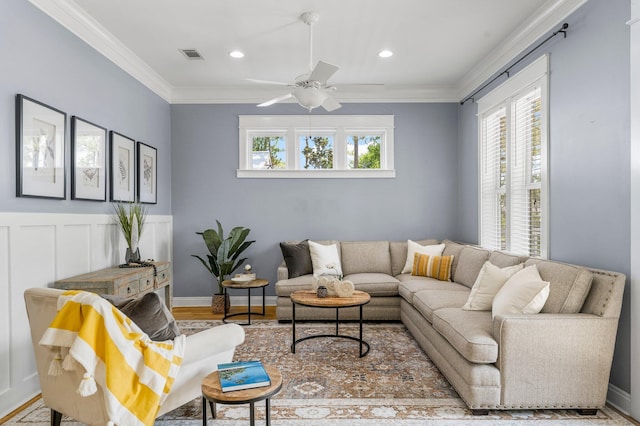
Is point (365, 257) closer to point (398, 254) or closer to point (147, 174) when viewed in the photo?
point (398, 254)

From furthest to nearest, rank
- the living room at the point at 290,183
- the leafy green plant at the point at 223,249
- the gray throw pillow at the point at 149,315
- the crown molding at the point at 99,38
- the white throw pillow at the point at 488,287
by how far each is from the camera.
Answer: the leafy green plant at the point at 223,249
the white throw pillow at the point at 488,287
the crown molding at the point at 99,38
the living room at the point at 290,183
the gray throw pillow at the point at 149,315

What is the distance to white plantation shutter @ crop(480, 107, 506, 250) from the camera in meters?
4.17

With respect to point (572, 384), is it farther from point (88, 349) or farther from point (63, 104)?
point (63, 104)

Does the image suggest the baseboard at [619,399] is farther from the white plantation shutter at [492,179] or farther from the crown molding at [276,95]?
the crown molding at [276,95]

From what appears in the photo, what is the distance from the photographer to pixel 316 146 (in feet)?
17.7

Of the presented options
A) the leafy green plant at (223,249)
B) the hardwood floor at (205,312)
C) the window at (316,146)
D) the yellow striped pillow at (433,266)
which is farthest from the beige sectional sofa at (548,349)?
the window at (316,146)

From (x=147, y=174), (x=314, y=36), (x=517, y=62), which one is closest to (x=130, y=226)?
(x=147, y=174)

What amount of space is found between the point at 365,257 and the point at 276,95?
8.04ft

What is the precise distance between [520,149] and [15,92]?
4.11 metres

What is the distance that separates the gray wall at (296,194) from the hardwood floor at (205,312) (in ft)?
0.75

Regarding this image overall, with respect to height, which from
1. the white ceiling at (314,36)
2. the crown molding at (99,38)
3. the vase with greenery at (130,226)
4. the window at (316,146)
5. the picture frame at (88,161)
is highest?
the white ceiling at (314,36)

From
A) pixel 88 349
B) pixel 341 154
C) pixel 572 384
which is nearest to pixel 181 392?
pixel 88 349

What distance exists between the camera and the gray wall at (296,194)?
5254mm

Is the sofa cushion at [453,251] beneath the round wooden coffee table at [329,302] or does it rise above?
above
